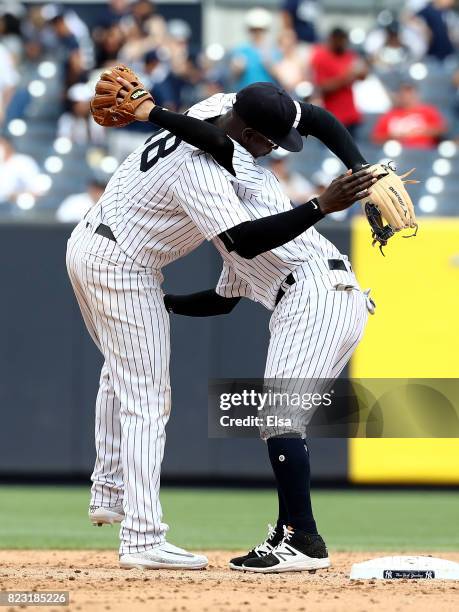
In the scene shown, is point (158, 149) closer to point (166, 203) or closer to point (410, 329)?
point (166, 203)

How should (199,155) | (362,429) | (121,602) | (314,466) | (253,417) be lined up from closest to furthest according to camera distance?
(121,602)
(199,155)
(253,417)
(362,429)
(314,466)

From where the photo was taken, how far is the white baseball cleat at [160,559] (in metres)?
4.51

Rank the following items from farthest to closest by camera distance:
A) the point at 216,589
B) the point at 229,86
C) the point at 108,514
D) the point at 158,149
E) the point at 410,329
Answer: the point at 229,86 < the point at 410,329 < the point at 108,514 < the point at 158,149 < the point at 216,589

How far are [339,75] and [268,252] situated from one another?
19.9 feet

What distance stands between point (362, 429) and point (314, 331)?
204cm

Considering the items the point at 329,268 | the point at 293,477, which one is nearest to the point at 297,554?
the point at 293,477

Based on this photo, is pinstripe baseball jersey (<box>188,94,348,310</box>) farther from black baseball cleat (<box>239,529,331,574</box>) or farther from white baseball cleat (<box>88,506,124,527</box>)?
white baseball cleat (<box>88,506,124,527</box>)

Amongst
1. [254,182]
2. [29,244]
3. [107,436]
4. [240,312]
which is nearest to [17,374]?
[29,244]

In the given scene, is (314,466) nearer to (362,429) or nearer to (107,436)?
(362,429)

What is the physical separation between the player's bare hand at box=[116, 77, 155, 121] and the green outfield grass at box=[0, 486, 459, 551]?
7.17ft

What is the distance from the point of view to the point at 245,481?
8109mm

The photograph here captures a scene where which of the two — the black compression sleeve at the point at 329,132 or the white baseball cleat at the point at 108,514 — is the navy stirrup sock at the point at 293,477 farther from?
the black compression sleeve at the point at 329,132

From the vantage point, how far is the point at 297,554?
4.48 m

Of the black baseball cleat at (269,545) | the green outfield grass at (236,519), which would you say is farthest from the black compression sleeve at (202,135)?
the green outfield grass at (236,519)
